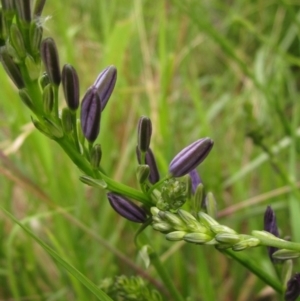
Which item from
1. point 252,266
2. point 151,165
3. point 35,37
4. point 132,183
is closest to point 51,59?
point 35,37

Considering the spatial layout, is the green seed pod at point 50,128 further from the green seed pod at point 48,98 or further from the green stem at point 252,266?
the green stem at point 252,266

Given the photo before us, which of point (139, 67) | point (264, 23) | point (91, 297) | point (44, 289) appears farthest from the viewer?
point (264, 23)

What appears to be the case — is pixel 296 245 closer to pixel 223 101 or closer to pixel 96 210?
pixel 96 210

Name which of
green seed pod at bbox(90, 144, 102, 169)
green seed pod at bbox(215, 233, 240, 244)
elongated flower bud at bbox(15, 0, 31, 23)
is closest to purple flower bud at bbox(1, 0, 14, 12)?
elongated flower bud at bbox(15, 0, 31, 23)

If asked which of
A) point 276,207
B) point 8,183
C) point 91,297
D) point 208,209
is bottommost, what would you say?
point 276,207

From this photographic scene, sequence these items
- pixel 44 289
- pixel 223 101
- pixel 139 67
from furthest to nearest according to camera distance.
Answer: pixel 139 67 → pixel 223 101 → pixel 44 289

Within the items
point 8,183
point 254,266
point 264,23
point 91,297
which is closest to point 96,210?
point 8,183

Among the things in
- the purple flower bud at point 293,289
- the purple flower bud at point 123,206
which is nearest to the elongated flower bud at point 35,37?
the purple flower bud at point 123,206

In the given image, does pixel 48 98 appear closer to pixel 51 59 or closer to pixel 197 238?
pixel 51 59
